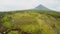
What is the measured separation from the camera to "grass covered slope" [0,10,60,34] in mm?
4621

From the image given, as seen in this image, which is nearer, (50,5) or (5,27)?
(5,27)

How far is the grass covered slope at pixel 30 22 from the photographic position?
4621mm

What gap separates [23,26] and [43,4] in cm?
94

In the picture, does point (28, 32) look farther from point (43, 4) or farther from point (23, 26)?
point (43, 4)

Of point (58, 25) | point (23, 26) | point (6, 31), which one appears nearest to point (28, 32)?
point (23, 26)

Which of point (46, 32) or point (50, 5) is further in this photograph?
point (50, 5)

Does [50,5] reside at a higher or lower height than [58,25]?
higher

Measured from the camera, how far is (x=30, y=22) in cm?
468

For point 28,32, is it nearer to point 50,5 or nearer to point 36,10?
point 36,10

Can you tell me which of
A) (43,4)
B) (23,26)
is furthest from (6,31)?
(43,4)

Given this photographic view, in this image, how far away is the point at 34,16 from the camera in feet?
15.7

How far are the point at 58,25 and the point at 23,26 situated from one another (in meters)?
1.00

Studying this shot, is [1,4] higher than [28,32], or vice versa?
[1,4]

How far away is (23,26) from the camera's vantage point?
15.2ft
